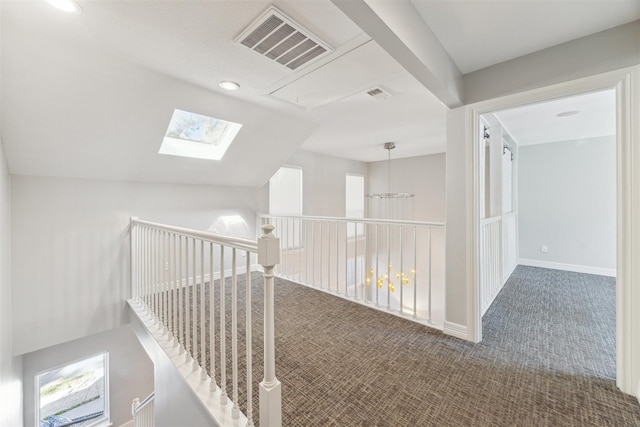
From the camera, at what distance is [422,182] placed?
599 cm

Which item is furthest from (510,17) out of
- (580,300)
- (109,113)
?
(580,300)

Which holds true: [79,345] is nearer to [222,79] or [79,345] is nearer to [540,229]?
[222,79]

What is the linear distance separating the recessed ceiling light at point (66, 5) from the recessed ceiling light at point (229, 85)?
3.31 feet

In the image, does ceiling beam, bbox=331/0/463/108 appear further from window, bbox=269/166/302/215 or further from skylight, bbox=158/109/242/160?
window, bbox=269/166/302/215

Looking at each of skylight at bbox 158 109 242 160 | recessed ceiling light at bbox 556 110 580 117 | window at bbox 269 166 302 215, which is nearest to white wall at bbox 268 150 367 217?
window at bbox 269 166 302 215

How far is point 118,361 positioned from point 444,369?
4.43 metres

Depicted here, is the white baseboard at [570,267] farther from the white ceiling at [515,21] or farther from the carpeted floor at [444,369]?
the white ceiling at [515,21]

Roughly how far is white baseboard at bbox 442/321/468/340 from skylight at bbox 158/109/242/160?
3.06m

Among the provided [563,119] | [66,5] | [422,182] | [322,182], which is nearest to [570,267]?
[563,119]

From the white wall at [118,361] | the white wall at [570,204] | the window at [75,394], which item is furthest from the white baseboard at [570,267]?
the window at [75,394]

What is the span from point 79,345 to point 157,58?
149 inches

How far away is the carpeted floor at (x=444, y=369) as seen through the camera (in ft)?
4.67

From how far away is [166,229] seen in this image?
6.64 ft

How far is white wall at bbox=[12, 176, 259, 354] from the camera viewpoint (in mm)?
2529
